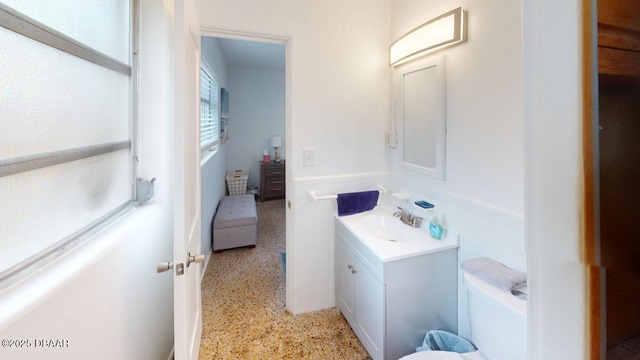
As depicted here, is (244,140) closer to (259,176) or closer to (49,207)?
(259,176)

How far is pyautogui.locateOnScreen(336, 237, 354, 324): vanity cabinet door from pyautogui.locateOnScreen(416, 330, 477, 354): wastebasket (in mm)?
517

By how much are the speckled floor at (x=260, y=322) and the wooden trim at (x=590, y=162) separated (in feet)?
5.63

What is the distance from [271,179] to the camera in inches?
207

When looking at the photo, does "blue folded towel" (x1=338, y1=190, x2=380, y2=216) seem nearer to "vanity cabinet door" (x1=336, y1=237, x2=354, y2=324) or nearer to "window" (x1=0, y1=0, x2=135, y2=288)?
"vanity cabinet door" (x1=336, y1=237, x2=354, y2=324)

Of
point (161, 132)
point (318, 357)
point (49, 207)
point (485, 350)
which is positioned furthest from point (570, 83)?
point (318, 357)

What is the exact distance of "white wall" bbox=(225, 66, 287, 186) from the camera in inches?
208

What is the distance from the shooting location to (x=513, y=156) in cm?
120

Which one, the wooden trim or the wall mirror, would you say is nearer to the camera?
the wooden trim

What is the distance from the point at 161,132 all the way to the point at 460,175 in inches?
65.1

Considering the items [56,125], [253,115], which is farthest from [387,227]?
[253,115]

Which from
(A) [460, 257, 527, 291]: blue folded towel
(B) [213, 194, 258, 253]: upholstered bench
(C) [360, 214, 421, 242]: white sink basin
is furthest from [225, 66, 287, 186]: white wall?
(A) [460, 257, 527, 291]: blue folded towel

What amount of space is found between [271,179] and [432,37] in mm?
4124

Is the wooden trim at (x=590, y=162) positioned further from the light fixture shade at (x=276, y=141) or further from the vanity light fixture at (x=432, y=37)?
the light fixture shade at (x=276, y=141)

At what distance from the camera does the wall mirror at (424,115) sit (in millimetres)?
1582
